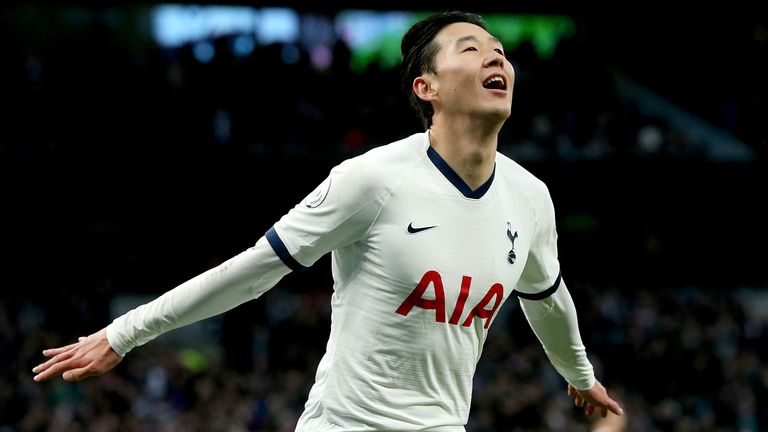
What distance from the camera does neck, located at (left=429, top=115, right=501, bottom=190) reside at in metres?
3.42

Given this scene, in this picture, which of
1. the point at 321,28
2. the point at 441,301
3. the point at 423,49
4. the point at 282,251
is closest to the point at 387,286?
the point at 441,301

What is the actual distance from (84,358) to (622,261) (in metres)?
13.6

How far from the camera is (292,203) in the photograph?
50.5 feet

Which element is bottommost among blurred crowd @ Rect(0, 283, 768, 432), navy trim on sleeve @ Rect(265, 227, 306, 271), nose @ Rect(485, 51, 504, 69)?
blurred crowd @ Rect(0, 283, 768, 432)

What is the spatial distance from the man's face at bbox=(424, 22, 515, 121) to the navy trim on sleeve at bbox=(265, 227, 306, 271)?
69 cm

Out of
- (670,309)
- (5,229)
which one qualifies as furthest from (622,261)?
(5,229)

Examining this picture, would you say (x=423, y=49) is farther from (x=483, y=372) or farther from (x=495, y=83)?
(x=483, y=372)

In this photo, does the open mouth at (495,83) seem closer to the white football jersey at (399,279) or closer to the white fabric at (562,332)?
the white football jersey at (399,279)

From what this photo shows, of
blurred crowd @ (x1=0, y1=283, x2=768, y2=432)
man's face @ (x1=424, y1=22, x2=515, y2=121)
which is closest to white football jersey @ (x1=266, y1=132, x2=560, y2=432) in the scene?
man's face @ (x1=424, y1=22, x2=515, y2=121)

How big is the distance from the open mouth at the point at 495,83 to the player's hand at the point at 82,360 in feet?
4.80

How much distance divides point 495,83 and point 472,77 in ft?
0.28

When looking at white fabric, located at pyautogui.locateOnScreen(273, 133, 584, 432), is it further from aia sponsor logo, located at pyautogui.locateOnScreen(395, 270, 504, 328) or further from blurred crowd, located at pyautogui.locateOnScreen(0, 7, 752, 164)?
blurred crowd, located at pyautogui.locateOnScreen(0, 7, 752, 164)

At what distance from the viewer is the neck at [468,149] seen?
3.42 metres

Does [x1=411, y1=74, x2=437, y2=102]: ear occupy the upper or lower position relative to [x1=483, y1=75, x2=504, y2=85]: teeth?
lower
